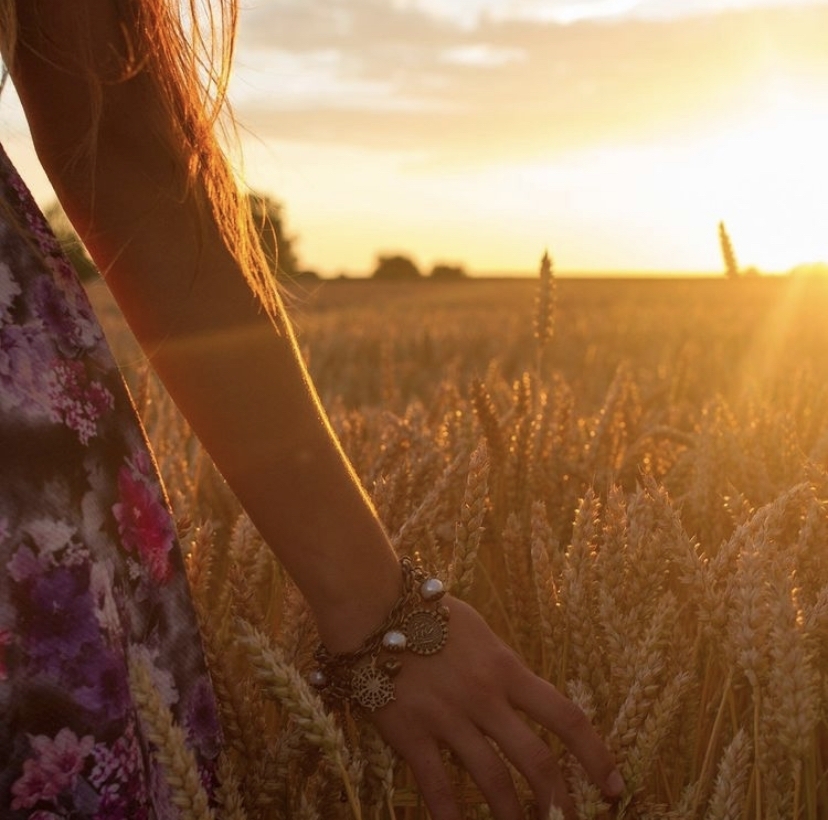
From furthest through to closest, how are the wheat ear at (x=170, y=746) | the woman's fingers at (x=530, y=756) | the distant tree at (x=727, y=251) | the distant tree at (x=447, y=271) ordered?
the distant tree at (x=447, y=271)
the distant tree at (x=727, y=251)
the woman's fingers at (x=530, y=756)
the wheat ear at (x=170, y=746)

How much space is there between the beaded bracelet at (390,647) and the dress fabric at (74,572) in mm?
112

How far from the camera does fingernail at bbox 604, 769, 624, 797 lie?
85 centimetres

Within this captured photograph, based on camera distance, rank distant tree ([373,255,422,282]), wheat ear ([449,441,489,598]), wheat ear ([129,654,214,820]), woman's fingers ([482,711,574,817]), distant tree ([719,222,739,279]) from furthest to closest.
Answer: distant tree ([373,255,422,282])
distant tree ([719,222,739,279])
wheat ear ([449,441,489,598])
woman's fingers ([482,711,574,817])
wheat ear ([129,654,214,820])

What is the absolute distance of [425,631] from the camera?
0.86 m

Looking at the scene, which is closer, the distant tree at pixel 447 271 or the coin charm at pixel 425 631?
the coin charm at pixel 425 631

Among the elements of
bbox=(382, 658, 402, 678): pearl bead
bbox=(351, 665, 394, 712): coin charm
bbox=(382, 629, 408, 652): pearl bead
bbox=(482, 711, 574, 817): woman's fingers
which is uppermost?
bbox=(382, 629, 408, 652): pearl bead

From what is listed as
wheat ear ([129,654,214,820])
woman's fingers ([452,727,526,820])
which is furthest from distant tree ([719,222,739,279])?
wheat ear ([129,654,214,820])

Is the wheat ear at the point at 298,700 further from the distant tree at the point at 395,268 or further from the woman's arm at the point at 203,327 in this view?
the distant tree at the point at 395,268

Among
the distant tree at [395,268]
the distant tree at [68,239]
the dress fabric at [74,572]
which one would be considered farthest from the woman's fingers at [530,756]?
the distant tree at [395,268]

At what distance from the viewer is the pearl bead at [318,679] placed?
917mm

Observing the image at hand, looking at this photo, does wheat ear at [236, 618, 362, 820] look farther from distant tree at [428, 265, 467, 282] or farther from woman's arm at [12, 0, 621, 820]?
distant tree at [428, 265, 467, 282]

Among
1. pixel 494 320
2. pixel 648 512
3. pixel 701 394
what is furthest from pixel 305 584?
pixel 494 320

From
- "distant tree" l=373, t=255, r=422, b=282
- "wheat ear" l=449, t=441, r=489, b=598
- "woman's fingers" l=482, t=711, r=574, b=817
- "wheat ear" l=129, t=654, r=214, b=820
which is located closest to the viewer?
"wheat ear" l=129, t=654, r=214, b=820

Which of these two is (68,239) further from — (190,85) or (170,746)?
(170,746)
